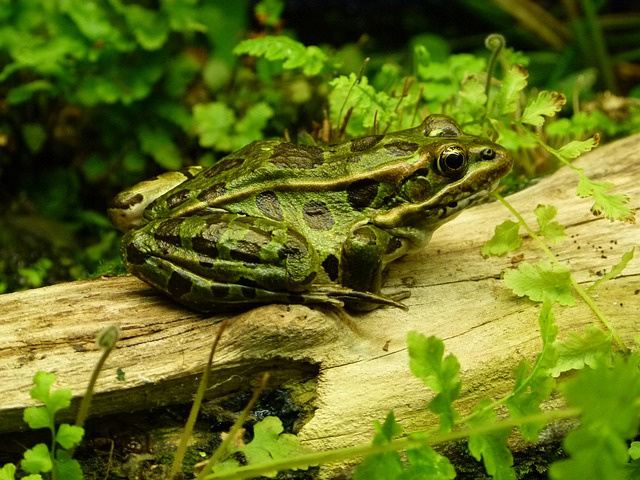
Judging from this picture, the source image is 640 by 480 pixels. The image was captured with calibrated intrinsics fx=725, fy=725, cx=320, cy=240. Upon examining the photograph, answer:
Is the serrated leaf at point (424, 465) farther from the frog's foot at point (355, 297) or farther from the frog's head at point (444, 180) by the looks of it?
the frog's head at point (444, 180)

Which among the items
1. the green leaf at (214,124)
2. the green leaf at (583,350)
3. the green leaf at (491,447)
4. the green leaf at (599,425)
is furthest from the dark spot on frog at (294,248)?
the green leaf at (214,124)

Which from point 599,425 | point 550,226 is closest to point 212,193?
point 550,226

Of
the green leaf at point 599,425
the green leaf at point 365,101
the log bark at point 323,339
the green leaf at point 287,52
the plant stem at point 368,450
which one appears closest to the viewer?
the green leaf at point 599,425

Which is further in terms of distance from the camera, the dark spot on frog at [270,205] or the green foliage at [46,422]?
the dark spot on frog at [270,205]

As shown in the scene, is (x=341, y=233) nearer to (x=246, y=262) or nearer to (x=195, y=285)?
(x=246, y=262)

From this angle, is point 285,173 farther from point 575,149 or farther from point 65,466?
point 65,466

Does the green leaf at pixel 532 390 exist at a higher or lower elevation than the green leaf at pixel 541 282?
lower
